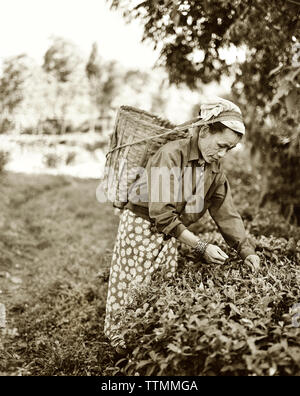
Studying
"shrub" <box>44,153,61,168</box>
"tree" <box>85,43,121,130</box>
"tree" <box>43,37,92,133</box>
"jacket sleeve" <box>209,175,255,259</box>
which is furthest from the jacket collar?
"tree" <box>85,43,121,130</box>

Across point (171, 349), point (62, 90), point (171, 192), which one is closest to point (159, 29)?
point (171, 192)

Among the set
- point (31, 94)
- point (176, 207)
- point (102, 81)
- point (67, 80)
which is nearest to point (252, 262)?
point (176, 207)

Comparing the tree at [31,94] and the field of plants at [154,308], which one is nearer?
the field of plants at [154,308]

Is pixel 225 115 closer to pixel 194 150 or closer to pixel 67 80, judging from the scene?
pixel 194 150

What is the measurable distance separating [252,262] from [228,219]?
38 cm

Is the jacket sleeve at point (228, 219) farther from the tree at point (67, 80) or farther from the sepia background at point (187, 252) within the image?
the tree at point (67, 80)

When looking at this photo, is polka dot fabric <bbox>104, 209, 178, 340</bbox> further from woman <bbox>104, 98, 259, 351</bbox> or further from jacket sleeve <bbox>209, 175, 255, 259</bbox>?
jacket sleeve <bbox>209, 175, 255, 259</bbox>

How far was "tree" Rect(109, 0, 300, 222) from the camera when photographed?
4113mm

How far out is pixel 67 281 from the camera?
5.23 m

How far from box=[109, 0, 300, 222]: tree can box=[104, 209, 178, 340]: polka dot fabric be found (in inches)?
58.6

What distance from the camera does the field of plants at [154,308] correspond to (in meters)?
2.48

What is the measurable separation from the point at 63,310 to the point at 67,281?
0.62 metres

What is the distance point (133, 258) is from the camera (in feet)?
11.5

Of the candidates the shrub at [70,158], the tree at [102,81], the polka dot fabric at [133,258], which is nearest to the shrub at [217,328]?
the polka dot fabric at [133,258]
